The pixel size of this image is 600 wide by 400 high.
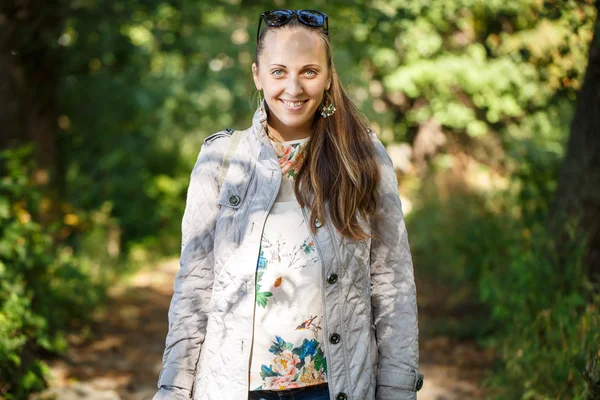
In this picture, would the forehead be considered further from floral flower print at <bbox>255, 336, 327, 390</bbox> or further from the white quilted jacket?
floral flower print at <bbox>255, 336, 327, 390</bbox>

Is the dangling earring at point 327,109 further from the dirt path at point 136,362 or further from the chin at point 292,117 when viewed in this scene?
the dirt path at point 136,362

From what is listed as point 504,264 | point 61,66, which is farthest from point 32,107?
point 504,264

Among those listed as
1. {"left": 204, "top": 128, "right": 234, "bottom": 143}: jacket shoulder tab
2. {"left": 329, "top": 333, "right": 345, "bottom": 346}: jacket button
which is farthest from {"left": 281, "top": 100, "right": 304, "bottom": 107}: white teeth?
{"left": 329, "top": 333, "right": 345, "bottom": 346}: jacket button

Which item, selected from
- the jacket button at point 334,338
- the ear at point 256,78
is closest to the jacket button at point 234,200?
the ear at point 256,78

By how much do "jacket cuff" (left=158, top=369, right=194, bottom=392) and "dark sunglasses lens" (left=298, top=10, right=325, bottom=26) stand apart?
116 cm

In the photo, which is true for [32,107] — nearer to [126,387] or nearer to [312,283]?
[126,387]

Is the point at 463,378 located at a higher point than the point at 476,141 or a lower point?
lower

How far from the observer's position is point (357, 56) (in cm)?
815

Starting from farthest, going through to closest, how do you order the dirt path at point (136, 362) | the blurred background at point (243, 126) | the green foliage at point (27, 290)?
the dirt path at point (136, 362) → the blurred background at point (243, 126) → the green foliage at point (27, 290)

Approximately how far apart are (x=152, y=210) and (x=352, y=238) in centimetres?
883

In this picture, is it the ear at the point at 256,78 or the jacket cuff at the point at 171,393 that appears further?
the ear at the point at 256,78

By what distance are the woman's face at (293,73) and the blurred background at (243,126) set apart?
0.31 metres

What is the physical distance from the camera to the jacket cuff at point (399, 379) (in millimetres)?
2117

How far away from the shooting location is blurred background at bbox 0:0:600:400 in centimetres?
425
